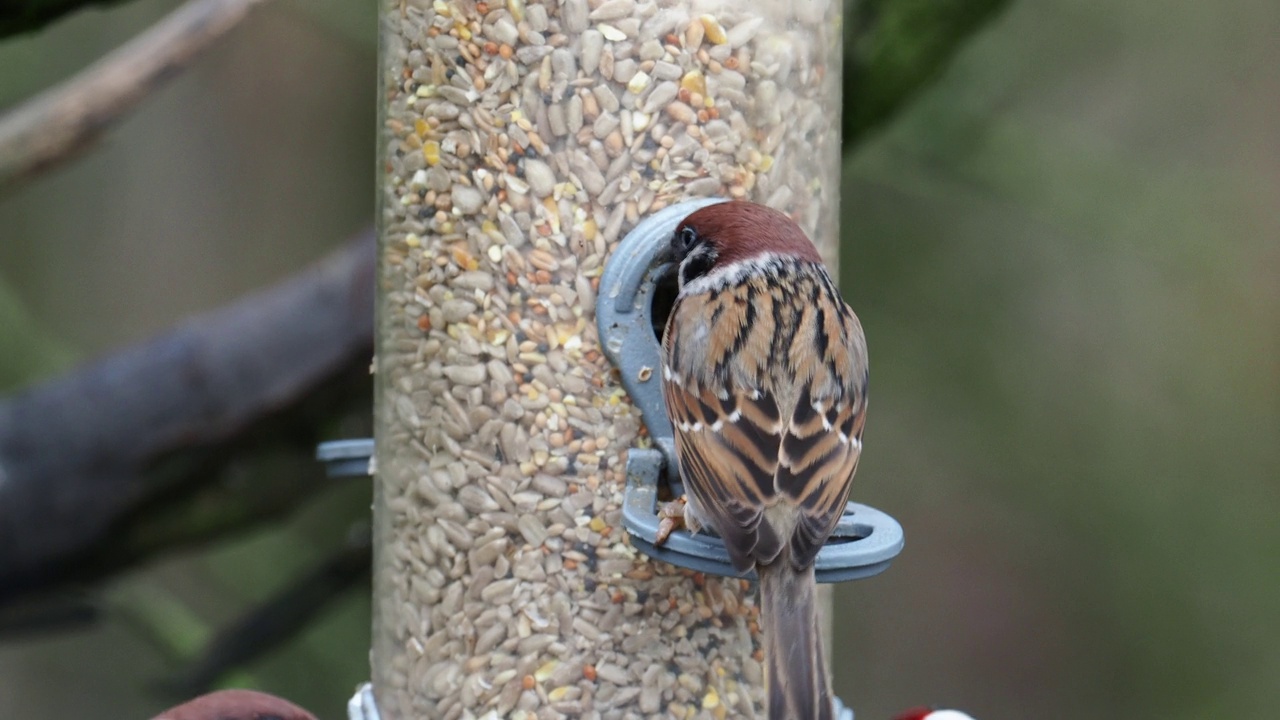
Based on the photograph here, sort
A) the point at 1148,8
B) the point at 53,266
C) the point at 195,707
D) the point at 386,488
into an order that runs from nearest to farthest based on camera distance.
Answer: the point at 386,488, the point at 195,707, the point at 1148,8, the point at 53,266

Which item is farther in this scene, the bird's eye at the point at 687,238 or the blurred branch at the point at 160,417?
the blurred branch at the point at 160,417

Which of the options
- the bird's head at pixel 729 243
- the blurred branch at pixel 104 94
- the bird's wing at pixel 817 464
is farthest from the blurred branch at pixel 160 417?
the bird's wing at pixel 817 464

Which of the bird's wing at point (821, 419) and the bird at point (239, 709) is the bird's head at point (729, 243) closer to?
the bird's wing at point (821, 419)

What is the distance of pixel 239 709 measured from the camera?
3.55m

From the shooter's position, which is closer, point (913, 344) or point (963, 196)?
point (963, 196)

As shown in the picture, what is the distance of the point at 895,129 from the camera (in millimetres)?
5125

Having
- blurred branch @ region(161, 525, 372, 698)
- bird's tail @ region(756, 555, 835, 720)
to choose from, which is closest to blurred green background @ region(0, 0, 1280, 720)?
blurred branch @ region(161, 525, 372, 698)

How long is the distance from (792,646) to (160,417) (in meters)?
2.87

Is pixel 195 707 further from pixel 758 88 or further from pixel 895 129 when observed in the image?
pixel 895 129

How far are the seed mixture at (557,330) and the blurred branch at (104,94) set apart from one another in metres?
1.24

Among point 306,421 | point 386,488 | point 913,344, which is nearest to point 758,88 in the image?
point 386,488

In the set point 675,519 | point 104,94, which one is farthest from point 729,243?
point 104,94

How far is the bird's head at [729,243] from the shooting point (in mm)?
2883

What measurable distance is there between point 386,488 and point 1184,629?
5186 millimetres
